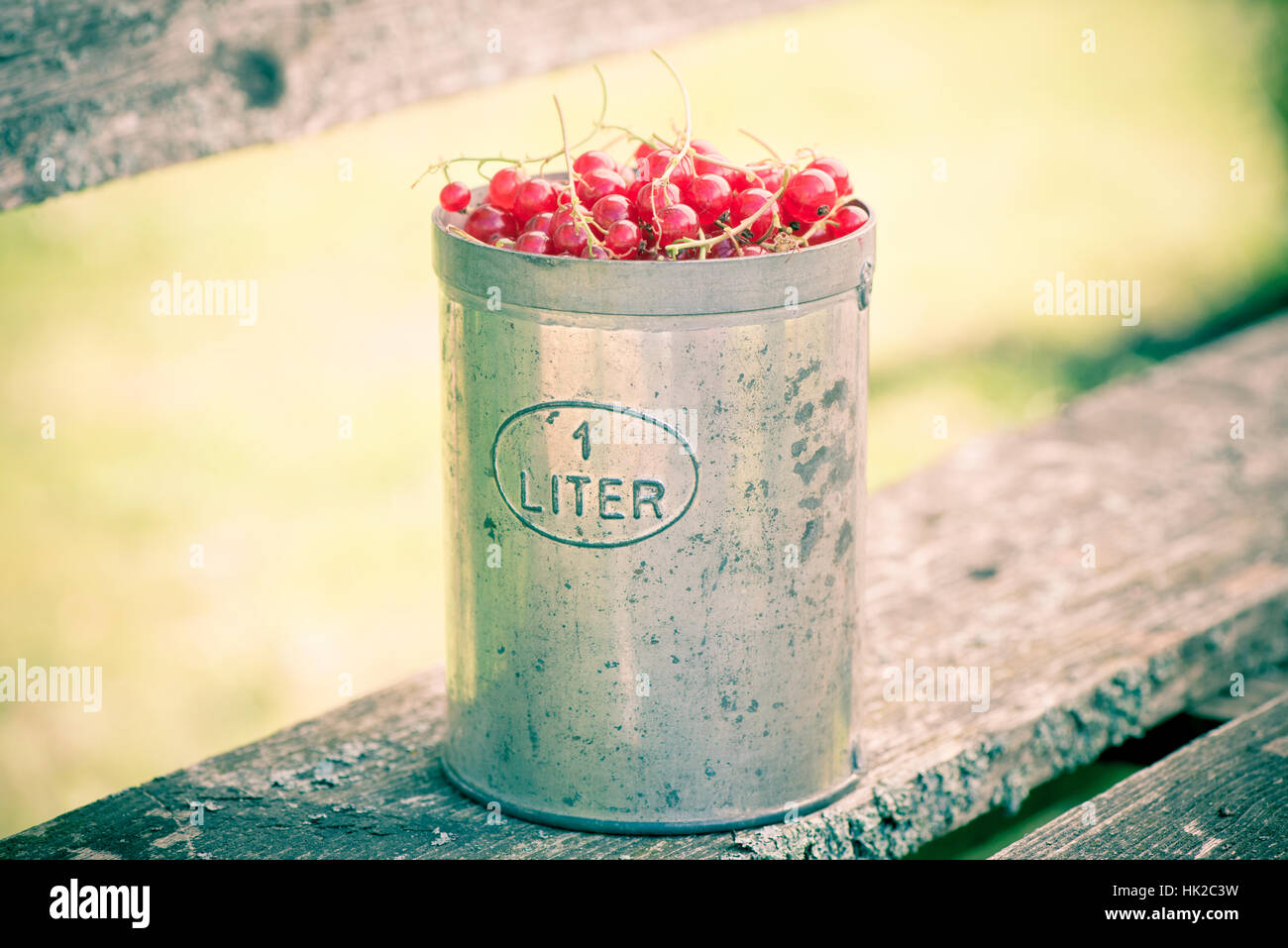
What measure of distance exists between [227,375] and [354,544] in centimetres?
88

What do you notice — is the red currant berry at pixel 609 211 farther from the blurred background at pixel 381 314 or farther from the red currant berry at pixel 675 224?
the blurred background at pixel 381 314

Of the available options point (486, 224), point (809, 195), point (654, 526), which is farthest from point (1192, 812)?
point (486, 224)

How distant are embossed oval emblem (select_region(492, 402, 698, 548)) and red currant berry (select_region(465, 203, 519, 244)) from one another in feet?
0.75

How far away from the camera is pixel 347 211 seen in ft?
14.6

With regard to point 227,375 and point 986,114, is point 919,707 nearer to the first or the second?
point 227,375

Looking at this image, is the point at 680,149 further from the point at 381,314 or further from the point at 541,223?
the point at 381,314

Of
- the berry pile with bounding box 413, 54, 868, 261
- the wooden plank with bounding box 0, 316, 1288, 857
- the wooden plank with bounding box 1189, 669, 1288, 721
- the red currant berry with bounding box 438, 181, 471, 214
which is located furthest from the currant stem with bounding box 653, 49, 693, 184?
the wooden plank with bounding box 1189, 669, 1288, 721

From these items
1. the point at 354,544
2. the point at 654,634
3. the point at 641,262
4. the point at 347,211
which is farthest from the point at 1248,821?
the point at 347,211

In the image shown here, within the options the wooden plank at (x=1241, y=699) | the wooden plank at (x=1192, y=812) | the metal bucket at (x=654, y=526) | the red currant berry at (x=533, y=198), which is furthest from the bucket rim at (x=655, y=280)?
the wooden plank at (x=1241, y=699)

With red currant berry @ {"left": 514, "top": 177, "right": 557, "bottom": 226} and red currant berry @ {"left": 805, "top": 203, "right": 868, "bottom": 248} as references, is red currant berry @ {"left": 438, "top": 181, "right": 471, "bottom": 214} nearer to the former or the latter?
red currant berry @ {"left": 514, "top": 177, "right": 557, "bottom": 226}

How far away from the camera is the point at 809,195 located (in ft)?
4.84

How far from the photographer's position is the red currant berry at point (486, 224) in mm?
1533

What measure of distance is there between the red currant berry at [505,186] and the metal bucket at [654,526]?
0.07 metres
